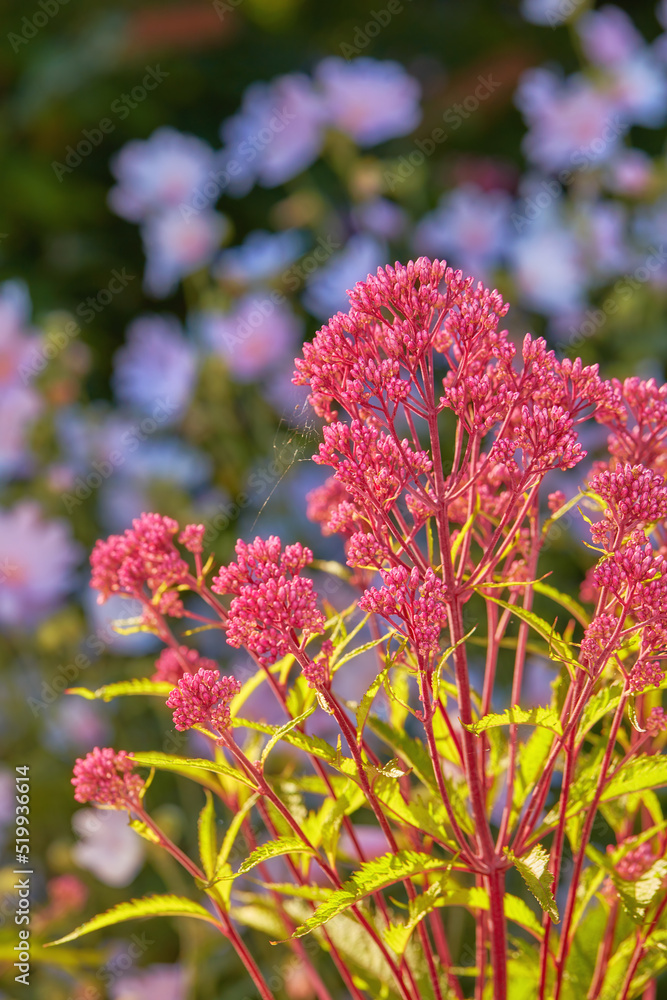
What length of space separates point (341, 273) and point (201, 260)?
0.57ft

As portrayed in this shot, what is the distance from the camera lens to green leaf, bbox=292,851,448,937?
176 millimetres

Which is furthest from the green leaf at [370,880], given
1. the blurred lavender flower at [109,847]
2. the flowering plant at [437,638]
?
the blurred lavender flower at [109,847]

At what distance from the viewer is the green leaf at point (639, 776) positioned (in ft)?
0.67

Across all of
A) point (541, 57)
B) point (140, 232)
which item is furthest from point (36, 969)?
point (541, 57)

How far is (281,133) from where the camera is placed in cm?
97

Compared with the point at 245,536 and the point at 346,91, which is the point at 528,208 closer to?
the point at 346,91

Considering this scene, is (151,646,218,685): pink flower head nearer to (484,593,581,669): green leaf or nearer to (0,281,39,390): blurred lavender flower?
(484,593,581,669): green leaf

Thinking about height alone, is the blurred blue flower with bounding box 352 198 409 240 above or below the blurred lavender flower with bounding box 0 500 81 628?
above

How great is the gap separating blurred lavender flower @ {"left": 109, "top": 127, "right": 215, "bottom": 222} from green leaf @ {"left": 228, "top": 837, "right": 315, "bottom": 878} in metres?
0.91

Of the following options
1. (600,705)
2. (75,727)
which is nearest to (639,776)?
(600,705)

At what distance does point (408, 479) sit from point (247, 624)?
4cm

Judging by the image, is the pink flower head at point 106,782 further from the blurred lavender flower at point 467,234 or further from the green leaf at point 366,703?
the blurred lavender flower at point 467,234

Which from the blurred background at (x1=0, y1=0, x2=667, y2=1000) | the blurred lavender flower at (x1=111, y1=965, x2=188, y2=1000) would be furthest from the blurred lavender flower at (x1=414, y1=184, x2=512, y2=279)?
the blurred lavender flower at (x1=111, y1=965, x2=188, y2=1000)

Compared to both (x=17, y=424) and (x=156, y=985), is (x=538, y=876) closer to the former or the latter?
(x=156, y=985)
